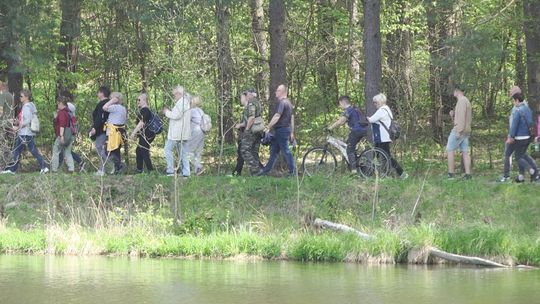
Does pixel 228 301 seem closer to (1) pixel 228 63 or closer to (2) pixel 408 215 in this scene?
(2) pixel 408 215

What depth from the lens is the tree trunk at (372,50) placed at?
21.8 meters

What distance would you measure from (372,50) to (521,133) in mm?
4485

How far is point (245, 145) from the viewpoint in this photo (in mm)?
20438

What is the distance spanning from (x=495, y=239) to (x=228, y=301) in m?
5.26

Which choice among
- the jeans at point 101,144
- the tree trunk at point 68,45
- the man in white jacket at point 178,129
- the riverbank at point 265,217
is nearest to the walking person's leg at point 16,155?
the riverbank at point 265,217

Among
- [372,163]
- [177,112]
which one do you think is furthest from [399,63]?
[177,112]

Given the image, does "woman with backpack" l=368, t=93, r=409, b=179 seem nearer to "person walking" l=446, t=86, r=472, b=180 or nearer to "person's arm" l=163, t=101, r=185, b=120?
"person walking" l=446, t=86, r=472, b=180

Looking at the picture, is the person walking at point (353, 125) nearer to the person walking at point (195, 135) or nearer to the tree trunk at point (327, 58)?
the person walking at point (195, 135)

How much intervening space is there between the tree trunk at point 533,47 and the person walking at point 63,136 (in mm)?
10247

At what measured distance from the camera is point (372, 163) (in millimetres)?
19312

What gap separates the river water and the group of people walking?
155 inches

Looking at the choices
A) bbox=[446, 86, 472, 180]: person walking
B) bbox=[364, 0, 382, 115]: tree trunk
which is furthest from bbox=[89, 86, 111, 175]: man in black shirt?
bbox=[446, 86, 472, 180]: person walking

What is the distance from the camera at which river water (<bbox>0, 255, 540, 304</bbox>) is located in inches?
483

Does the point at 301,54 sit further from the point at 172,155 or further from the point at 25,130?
the point at 25,130
